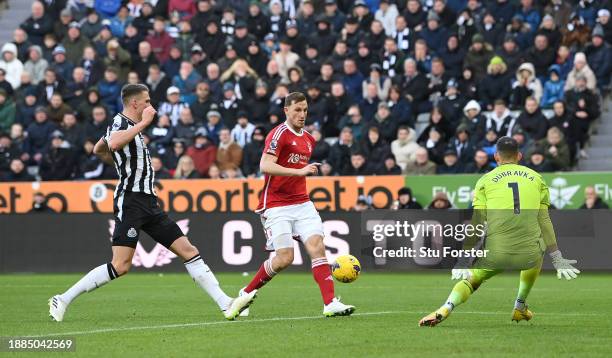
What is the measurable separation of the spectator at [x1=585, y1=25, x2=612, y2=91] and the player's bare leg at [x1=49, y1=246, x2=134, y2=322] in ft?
48.4

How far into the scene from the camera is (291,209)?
511 inches

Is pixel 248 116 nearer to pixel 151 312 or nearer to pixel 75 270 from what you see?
pixel 75 270

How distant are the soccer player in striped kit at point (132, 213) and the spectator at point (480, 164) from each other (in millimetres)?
10992

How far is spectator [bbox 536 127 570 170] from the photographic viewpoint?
22.9m

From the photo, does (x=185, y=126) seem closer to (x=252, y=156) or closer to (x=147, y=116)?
(x=252, y=156)

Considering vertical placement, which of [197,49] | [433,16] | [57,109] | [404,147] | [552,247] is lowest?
[552,247]

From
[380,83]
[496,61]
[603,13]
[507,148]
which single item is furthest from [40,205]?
[507,148]

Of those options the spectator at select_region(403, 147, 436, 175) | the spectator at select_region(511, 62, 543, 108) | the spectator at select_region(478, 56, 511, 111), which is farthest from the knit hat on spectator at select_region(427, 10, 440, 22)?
the spectator at select_region(403, 147, 436, 175)

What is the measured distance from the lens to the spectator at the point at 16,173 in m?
25.9

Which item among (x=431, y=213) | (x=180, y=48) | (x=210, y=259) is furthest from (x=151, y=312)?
(x=180, y=48)

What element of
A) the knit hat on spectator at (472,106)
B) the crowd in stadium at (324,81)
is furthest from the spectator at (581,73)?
the knit hat on spectator at (472,106)

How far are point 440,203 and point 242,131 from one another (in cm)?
548

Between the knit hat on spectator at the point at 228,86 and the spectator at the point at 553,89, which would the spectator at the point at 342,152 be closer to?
the knit hat on spectator at the point at 228,86

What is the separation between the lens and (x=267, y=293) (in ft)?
57.5
